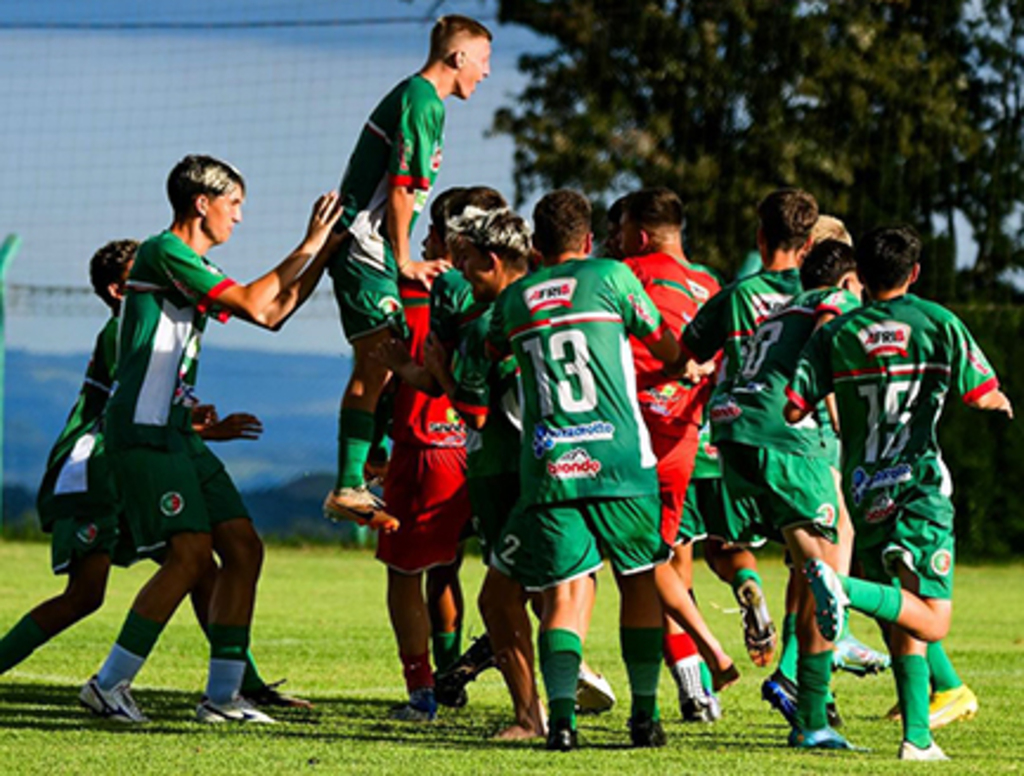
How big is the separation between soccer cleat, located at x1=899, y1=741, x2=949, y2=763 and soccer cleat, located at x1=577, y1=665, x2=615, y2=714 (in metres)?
1.54

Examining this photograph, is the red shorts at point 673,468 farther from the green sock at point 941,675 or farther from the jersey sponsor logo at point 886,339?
the jersey sponsor logo at point 886,339

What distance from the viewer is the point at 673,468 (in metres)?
7.49

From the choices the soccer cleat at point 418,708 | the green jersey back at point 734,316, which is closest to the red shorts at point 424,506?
the soccer cleat at point 418,708

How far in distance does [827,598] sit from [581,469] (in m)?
0.92

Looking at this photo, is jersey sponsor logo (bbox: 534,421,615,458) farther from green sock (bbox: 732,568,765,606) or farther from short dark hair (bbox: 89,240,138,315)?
short dark hair (bbox: 89,240,138,315)

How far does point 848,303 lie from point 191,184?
2432 millimetres

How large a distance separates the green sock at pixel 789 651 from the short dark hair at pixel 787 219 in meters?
1.41

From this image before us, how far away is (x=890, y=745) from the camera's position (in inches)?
254

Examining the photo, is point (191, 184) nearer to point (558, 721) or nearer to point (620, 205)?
point (620, 205)

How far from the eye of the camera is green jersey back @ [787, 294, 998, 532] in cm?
617

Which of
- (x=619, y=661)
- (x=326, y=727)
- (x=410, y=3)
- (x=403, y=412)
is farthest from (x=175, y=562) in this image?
(x=410, y=3)

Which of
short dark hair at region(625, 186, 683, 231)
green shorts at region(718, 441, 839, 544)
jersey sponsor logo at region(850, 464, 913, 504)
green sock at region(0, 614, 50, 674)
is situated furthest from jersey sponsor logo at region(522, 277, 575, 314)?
green sock at region(0, 614, 50, 674)

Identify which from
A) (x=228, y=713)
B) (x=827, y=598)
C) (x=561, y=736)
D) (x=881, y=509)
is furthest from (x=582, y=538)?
(x=228, y=713)

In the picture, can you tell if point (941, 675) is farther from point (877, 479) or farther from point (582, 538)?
point (582, 538)
